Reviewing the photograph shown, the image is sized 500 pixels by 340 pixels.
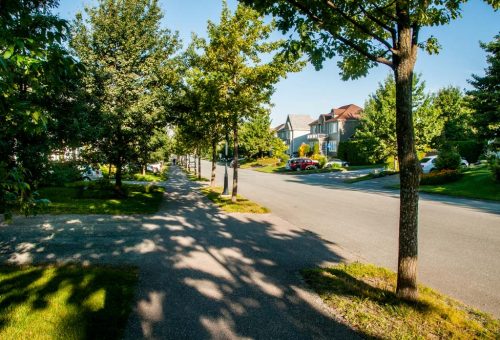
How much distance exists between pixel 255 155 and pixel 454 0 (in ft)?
219

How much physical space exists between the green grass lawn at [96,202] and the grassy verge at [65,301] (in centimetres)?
608

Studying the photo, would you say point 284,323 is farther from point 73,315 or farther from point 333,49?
point 333,49

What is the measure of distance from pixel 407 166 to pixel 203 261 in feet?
14.2

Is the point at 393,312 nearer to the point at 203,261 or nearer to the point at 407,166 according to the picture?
the point at 407,166

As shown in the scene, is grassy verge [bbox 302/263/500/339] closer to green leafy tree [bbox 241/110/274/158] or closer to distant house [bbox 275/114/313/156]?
green leafy tree [bbox 241/110/274/158]

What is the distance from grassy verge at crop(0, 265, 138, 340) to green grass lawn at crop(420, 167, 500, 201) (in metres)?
20.1

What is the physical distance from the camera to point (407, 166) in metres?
4.86

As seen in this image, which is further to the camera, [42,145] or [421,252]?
[42,145]

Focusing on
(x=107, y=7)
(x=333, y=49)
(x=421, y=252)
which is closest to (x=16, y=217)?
(x=107, y=7)

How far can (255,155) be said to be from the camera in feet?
236

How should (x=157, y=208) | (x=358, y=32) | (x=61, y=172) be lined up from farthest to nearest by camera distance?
(x=157, y=208) < (x=61, y=172) < (x=358, y=32)

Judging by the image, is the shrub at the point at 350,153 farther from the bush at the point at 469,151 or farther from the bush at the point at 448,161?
the bush at the point at 448,161

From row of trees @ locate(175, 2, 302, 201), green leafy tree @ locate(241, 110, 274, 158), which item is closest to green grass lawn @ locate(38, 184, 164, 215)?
row of trees @ locate(175, 2, 302, 201)

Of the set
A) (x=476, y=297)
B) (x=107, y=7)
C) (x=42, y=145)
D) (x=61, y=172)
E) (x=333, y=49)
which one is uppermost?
(x=107, y=7)
